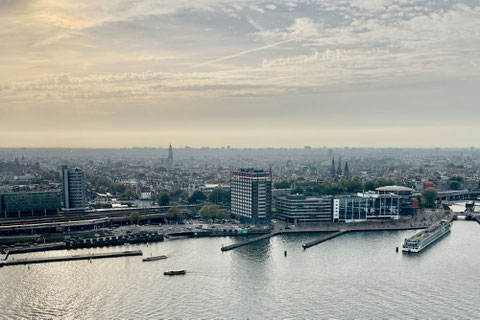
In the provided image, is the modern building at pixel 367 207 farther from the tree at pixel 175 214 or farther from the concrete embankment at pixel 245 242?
the tree at pixel 175 214

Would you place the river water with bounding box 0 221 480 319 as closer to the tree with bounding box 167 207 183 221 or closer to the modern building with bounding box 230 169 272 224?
the modern building with bounding box 230 169 272 224

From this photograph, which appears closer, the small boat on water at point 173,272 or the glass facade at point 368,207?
the small boat on water at point 173,272

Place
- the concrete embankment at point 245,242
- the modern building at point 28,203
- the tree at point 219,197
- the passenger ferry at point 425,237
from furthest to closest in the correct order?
1. the tree at point 219,197
2. the modern building at point 28,203
3. the concrete embankment at point 245,242
4. the passenger ferry at point 425,237

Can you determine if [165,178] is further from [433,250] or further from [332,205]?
[433,250]

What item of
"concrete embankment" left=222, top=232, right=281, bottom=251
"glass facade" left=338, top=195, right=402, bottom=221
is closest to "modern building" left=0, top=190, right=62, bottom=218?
"concrete embankment" left=222, top=232, right=281, bottom=251

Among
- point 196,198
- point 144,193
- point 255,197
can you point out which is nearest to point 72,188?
point 196,198

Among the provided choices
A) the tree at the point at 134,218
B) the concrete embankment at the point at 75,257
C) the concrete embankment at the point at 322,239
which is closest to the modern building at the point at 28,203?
the tree at the point at 134,218
